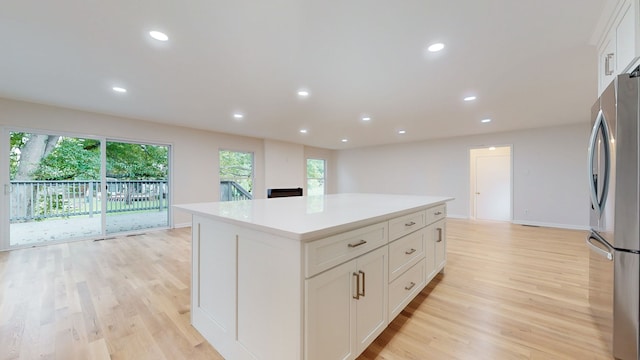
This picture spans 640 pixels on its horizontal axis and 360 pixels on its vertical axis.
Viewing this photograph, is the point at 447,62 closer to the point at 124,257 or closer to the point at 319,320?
the point at 319,320

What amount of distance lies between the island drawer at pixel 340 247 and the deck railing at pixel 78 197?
520 centimetres

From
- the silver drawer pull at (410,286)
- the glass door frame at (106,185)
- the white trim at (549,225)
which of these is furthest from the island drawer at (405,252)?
the white trim at (549,225)

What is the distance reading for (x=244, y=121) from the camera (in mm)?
4922

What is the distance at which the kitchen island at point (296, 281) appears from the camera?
1086mm

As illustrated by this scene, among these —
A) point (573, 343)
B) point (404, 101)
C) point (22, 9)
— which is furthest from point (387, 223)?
point (22, 9)

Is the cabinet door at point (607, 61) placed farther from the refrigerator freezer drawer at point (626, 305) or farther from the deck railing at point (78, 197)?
Result: the deck railing at point (78, 197)

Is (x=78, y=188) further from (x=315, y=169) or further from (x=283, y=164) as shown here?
(x=315, y=169)

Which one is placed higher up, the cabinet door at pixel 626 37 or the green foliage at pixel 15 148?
the cabinet door at pixel 626 37

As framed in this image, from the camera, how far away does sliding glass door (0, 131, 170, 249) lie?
3.83 metres

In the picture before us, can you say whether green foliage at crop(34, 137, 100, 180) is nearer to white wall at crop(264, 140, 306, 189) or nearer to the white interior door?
white wall at crop(264, 140, 306, 189)

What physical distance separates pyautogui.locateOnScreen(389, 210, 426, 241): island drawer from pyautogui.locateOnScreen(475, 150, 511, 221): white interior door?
565 cm

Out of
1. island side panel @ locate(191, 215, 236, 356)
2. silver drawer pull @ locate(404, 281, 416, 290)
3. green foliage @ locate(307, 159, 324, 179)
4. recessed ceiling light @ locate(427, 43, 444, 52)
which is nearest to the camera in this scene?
island side panel @ locate(191, 215, 236, 356)

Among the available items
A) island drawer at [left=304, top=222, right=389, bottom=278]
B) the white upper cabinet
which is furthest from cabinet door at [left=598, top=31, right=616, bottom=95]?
island drawer at [left=304, top=222, right=389, bottom=278]

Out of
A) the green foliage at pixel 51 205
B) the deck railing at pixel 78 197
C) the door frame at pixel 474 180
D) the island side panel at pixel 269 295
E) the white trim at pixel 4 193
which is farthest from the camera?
the door frame at pixel 474 180
